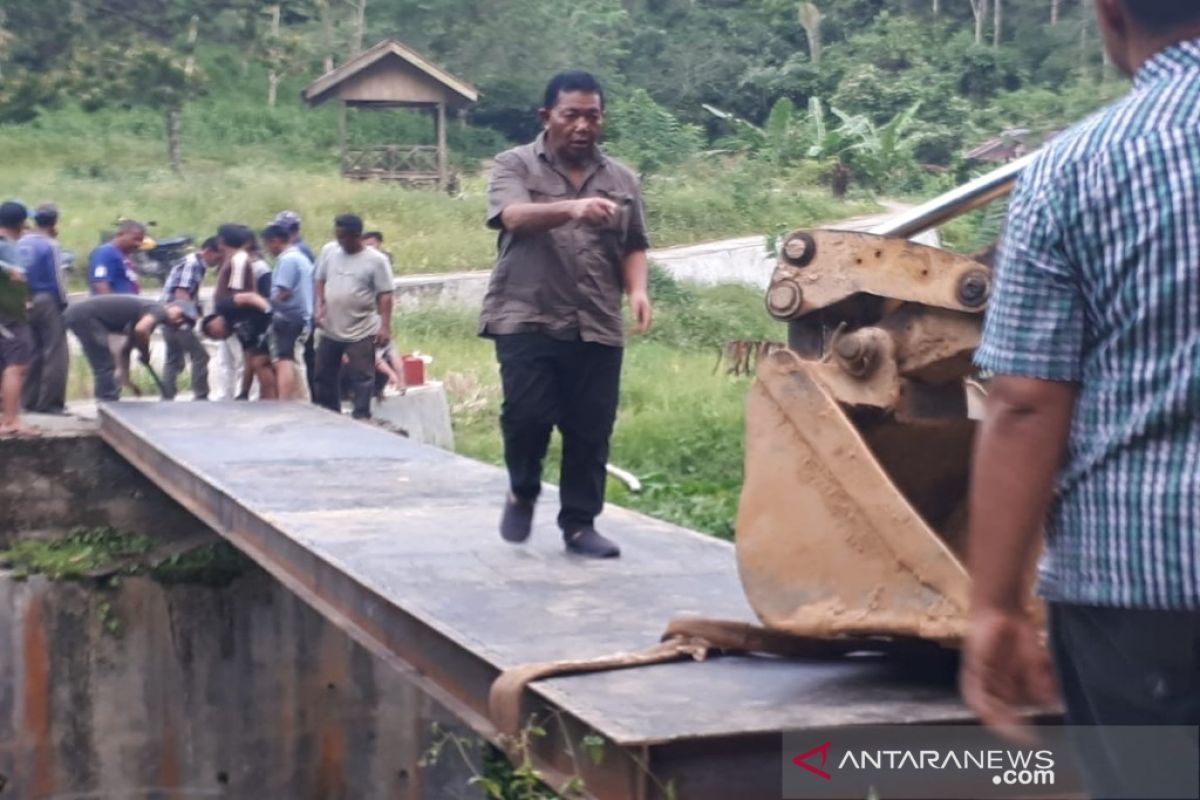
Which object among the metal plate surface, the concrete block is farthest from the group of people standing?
the metal plate surface

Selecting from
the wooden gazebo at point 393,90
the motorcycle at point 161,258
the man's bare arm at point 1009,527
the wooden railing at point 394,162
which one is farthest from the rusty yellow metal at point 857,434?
the wooden railing at point 394,162

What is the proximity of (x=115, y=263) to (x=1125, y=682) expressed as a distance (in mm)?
11331

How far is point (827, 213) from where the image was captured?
24.6 meters

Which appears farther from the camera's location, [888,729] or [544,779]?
[544,779]

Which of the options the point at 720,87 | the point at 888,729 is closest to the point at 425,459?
the point at 888,729

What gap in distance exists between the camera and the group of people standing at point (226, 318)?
11.0 metres

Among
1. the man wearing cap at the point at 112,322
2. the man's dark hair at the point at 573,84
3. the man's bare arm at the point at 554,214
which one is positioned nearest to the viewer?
the man's bare arm at the point at 554,214

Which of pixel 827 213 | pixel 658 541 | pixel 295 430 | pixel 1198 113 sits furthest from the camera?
pixel 827 213

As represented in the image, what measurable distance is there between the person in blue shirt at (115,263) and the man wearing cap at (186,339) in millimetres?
330

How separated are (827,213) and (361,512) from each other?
18452mm

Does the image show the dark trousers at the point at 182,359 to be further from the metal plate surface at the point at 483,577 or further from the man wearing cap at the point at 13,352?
the metal plate surface at the point at 483,577

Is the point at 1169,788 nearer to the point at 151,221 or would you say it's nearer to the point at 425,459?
the point at 425,459

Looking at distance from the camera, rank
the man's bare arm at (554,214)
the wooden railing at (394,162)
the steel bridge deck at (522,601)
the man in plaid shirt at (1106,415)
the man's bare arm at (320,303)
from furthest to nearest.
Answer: the wooden railing at (394,162)
the man's bare arm at (320,303)
the man's bare arm at (554,214)
the steel bridge deck at (522,601)
the man in plaid shirt at (1106,415)

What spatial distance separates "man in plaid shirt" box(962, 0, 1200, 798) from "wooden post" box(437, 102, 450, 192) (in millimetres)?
27311
